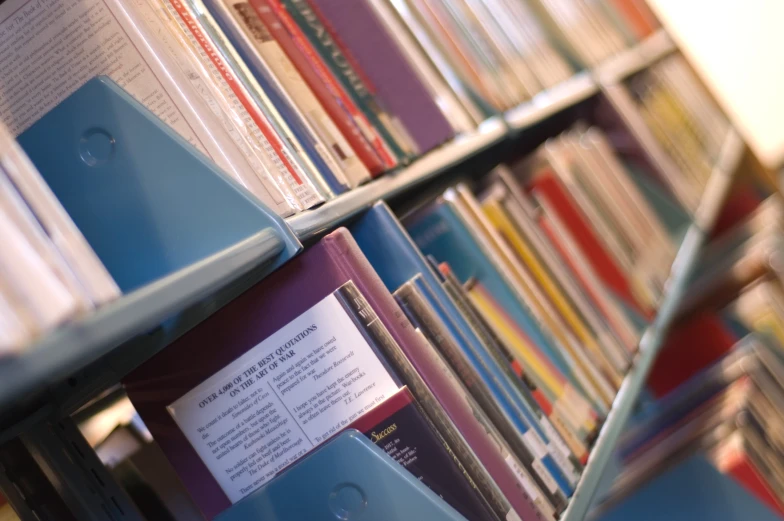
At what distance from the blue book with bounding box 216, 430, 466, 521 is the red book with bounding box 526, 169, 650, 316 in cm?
71

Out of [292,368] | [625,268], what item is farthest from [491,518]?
[625,268]

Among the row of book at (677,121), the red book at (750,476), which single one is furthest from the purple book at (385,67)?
the red book at (750,476)

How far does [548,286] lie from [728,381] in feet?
2.25

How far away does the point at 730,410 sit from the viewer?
1.34 m

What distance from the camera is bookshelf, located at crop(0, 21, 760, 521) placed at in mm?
291

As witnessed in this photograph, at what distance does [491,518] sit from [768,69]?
203 centimetres

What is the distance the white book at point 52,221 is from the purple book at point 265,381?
0.31 meters

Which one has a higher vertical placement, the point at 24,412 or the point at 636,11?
the point at 636,11

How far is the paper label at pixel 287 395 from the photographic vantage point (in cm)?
60

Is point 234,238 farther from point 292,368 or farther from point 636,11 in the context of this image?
point 636,11

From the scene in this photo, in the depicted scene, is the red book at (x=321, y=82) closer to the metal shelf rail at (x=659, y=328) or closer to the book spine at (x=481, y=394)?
the book spine at (x=481, y=394)

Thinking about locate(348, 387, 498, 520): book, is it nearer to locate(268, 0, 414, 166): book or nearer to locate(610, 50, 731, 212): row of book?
locate(268, 0, 414, 166): book

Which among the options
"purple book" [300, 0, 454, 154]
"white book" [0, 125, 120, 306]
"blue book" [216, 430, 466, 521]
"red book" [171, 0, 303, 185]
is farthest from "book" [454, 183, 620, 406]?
"white book" [0, 125, 120, 306]

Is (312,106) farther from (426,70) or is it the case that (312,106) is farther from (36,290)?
(36,290)
